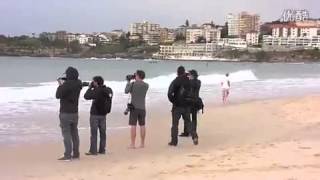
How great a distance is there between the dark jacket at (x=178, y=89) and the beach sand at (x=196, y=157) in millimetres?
903

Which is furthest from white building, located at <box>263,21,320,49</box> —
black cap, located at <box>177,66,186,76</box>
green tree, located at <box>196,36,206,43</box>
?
A: black cap, located at <box>177,66,186,76</box>

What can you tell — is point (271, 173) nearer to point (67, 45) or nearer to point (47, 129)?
point (47, 129)

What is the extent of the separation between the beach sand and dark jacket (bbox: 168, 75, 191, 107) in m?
0.90

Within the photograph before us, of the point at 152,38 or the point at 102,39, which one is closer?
the point at 102,39

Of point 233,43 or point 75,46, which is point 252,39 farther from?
point 75,46

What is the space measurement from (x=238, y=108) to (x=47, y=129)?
356 inches

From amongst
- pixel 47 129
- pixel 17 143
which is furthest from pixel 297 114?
pixel 17 143

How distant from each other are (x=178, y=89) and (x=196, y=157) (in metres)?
1.74

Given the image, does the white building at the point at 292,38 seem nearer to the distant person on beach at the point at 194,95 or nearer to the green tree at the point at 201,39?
the green tree at the point at 201,39

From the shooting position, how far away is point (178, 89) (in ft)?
38.8

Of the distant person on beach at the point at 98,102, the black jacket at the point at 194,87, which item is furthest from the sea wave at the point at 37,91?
the distant person on beach at the point at 98,102

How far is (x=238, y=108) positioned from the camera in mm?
22250

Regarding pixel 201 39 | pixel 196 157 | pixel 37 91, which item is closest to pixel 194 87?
pixel 196 157

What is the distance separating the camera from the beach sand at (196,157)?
8.77 metres
